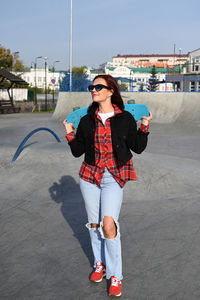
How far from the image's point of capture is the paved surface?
340 cm

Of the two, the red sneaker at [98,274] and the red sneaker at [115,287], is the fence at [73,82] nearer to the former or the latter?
the red sneaker at [98,274]

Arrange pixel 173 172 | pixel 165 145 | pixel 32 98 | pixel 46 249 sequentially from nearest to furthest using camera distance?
pixel 46 249
pixel 173 172
pixel 165 145
pixel 32 98

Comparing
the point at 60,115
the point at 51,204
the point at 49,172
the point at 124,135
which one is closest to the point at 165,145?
the point at 49,172

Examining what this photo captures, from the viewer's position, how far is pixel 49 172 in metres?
7.61

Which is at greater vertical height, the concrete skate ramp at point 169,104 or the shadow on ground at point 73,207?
the concrete skate ramp at point 169,104

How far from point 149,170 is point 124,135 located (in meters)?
4.49

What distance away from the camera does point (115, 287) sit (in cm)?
318

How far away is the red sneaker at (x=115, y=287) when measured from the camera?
316 centimetres

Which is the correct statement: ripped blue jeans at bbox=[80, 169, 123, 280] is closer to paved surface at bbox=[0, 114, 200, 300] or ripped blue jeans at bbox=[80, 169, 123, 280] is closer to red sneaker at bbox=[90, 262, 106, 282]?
red sneaker at bbox=[90, 262, 106, 282]

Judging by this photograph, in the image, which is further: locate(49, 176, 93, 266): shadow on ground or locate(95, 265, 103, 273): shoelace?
locate(49, 176, 93, 266): shadow on ground

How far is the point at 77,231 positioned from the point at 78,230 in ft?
0.11

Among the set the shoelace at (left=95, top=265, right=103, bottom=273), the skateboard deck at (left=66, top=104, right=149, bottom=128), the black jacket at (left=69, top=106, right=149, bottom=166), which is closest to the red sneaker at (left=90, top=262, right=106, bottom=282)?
the shoelace at (left=95, top=265, right=103, bottom=273)

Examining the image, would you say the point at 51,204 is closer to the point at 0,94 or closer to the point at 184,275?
the point at 184,275

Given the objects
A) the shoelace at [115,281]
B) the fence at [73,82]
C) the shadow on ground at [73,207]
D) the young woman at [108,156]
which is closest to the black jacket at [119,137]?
the young woman at [108,156]
